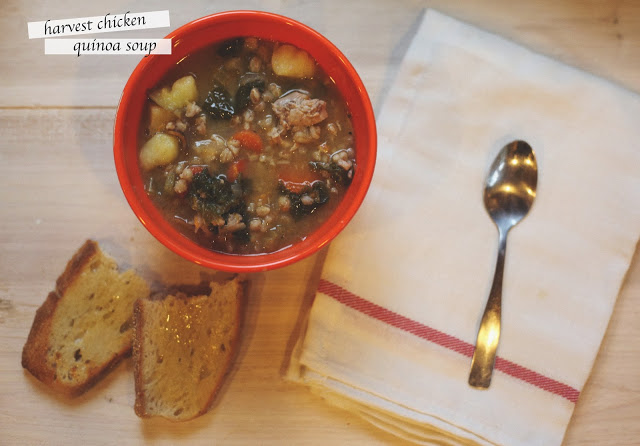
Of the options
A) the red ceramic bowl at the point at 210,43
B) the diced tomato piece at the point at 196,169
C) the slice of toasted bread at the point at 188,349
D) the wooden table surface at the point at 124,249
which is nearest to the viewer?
the red ceramic bowl at the point at 210,43

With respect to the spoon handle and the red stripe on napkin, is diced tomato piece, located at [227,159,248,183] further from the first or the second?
the spoon handle

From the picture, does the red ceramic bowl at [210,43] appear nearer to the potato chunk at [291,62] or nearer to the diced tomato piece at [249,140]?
the potato chunk at [291,62]

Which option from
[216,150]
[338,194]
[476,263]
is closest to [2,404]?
[216,150]

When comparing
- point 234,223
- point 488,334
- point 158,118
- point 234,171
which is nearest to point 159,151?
point 158,118

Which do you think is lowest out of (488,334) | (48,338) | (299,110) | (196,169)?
(48,338)

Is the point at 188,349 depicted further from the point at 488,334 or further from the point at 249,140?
the point at 488,334

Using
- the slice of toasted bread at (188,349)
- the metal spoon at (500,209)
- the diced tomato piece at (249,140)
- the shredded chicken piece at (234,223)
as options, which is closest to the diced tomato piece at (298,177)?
the diced tomato piece at (249,140)
